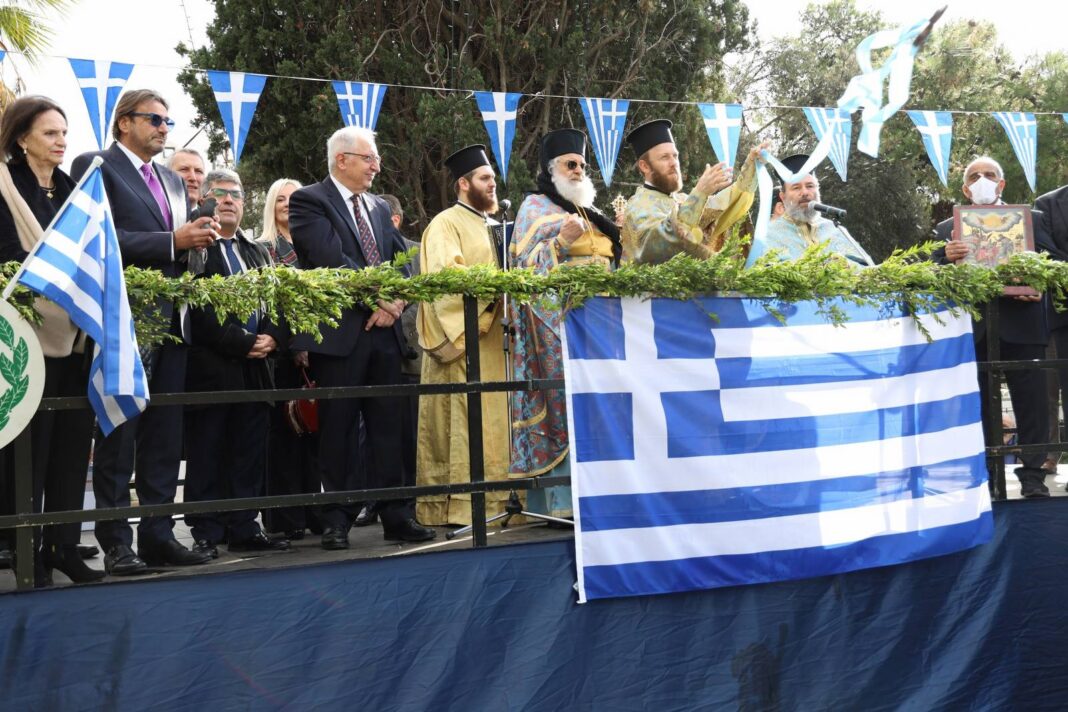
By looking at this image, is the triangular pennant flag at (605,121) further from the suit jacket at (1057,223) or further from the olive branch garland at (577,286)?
the olive branch garland at (577,286)

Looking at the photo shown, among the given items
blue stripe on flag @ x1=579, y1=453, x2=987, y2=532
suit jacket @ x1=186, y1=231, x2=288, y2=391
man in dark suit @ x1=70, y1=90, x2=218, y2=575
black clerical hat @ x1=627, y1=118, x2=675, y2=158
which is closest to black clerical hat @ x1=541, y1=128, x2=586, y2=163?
black clerical hat @ x1=627, y1=118, x2=675, y2=158

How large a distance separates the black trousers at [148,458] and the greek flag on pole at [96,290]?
46 centimetres

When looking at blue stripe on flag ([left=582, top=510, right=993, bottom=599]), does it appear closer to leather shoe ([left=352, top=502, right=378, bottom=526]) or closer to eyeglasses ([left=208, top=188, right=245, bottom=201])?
leather shoe ([left=352, top=502, right=378, bottom=526])

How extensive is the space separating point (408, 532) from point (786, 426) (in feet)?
5.35

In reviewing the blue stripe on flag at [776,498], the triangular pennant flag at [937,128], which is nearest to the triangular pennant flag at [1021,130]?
the triangular pennant flag at [937,128]

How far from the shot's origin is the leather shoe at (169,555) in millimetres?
4180

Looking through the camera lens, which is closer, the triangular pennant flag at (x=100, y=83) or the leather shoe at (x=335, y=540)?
the leather shoe at (x=335, y=540)

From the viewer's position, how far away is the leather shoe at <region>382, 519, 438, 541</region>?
4605 millimetres

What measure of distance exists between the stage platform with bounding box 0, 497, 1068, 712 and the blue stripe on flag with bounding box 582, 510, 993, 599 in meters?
0.08

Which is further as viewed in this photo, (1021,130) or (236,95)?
(1021,130)

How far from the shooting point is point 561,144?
553 cm

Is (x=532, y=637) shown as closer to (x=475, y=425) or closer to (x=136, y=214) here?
(x=475, y=425)

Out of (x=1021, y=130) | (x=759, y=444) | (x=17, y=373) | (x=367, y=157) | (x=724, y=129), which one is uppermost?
(x=724, y=129)

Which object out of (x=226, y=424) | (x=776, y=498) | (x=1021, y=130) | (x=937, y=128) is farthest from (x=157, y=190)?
(x=1021, y=130)
